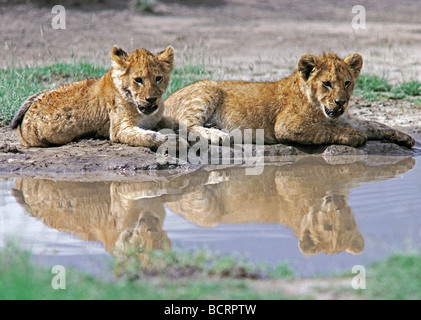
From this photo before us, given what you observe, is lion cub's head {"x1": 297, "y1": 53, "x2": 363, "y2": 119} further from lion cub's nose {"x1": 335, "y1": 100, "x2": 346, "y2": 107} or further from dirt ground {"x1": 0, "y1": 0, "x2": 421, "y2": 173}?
dirt ground {"x1": 0, "y1": 0, "x2": 421, "y2": 173}

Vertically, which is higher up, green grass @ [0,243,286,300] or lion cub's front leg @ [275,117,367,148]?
green grass @ [0,243,286,300]

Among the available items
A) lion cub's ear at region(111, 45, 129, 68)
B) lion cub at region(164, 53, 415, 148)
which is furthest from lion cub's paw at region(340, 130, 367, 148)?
lion cub's ear at region(111, 45, 129, 68)

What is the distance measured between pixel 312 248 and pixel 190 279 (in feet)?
2.96

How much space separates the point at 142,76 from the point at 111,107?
58 centimetres

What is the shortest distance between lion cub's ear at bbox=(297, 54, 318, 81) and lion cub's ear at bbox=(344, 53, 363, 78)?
35 cm

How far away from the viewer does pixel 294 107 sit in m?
7.72

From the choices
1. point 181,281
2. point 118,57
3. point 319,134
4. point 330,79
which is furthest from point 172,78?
point 181,281

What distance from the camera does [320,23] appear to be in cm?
1463

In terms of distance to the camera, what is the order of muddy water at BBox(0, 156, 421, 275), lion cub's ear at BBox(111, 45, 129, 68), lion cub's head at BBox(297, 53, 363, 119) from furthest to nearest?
1. lion cub's head at BBox(297, 53, 363, 119)
2. lion cub's ear at BBox(111, 45, 129, 68)
3. muddy water at BBox(0, 156, 421, 275)

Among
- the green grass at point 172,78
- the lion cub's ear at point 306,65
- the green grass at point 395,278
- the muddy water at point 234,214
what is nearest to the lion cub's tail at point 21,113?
the muddy water at point 234,214

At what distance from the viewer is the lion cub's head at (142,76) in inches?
277

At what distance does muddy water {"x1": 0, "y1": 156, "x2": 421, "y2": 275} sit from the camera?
432 cm

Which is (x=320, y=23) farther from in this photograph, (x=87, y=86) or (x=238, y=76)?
(x=87, y=86)
